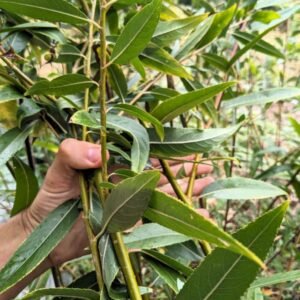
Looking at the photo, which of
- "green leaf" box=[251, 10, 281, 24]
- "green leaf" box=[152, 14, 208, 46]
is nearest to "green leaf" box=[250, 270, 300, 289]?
"green leaf" box=[152, 14, 208, 46]

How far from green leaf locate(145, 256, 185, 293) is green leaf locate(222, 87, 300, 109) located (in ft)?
1.05

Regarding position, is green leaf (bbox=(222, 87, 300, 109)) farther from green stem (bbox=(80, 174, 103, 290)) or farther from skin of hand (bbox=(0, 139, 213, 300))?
green stem (bbox=(80, 174, 103, 290))

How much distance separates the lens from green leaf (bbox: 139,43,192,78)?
0.62 meters

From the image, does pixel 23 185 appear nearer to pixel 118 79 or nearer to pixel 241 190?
pixel 118 79

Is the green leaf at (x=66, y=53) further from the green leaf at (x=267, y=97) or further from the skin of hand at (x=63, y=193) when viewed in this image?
the green leaf at (x=267, y=97)

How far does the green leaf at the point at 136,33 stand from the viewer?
1.40ft

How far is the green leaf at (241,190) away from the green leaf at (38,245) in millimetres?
199

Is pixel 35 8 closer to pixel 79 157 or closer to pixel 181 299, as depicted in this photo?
pixel 79 157

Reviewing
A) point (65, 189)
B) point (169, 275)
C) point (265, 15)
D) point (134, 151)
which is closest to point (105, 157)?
point (134, 151)

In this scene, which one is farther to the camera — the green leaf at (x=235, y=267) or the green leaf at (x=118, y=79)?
the green leaf at (x=118, y=79)

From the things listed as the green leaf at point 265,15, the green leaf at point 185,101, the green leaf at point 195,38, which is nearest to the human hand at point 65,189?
the green leaf at point 185,101

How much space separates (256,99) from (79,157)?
0.32m

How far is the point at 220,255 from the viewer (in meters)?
0.35

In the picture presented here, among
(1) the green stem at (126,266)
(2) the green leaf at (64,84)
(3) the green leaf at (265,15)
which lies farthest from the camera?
(3) the green leaf at (265,15)
